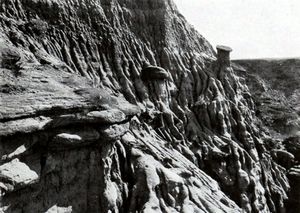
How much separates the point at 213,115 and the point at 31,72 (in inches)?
748

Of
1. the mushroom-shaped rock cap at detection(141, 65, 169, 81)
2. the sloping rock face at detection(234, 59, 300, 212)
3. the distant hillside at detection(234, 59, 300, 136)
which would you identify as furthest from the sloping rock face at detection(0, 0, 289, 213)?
the distant hillside at detection(234, 59, 300, 136)

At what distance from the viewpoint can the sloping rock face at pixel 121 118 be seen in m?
13.6

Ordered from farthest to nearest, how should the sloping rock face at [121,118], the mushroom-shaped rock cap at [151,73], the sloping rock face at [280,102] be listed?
the sloping rock face at [280,102], the mushroom-shaped rock cap at [151,73], the sloping rock face at [121,118]

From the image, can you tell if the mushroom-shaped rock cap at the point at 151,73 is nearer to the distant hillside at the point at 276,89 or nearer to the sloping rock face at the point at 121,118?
the sloping rock face at the point at 121,118

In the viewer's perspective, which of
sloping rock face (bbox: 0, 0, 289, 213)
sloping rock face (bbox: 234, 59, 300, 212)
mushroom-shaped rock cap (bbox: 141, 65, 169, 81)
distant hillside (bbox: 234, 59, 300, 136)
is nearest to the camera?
sloping rock face (bbox: 0, 0, 289, 213)

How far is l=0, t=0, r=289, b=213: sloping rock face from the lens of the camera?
13.6 metres

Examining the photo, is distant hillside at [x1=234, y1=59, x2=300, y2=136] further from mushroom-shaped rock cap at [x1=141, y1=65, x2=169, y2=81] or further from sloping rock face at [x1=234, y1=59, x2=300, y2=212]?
mushroom-shaped rock cap at [x1=141, y1=65, x2=169, y2=81]

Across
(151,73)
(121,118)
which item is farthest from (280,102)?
(121,118)

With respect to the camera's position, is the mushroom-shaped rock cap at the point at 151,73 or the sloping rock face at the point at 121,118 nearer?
the sloping rock face at the point at 121,118

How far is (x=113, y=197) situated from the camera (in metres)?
16.7

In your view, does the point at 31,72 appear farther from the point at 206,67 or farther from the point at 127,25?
the point at 206,67

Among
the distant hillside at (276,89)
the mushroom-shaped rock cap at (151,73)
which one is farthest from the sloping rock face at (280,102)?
the mushroom-shaped rock cap at (151,73)

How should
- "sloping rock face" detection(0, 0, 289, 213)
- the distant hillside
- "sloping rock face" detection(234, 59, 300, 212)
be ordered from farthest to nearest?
the distant hillside, "sloping rock face" detection(234, 59, 300, 212), "sloping rock face" detection(0, 0, 289, 213)

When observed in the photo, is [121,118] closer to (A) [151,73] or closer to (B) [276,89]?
(A) [151,73]
